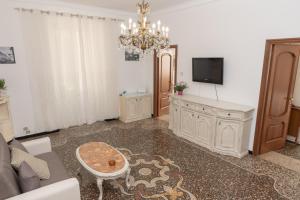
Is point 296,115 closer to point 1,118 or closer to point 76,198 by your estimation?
point 76,198

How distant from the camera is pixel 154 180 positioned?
10.0 feet

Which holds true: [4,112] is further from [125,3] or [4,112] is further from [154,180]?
[125,3]

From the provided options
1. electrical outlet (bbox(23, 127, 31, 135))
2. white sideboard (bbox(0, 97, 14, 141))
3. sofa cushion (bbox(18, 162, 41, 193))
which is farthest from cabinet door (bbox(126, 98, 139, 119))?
sofa cushion (bbox(18, 162, 41, 193))

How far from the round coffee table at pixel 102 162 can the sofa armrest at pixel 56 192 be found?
455mm

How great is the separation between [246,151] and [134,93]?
11.4ft

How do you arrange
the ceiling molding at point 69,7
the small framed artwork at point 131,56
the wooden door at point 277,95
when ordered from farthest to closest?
the small framed artwork at point 131,56, the ceiling molding at point 69,7, the wooden door at point 277,95

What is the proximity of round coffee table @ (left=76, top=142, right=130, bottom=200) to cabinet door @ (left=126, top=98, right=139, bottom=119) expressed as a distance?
254 centimetres

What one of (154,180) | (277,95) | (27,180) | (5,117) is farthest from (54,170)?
(277,95)

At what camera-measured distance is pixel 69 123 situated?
205 inches

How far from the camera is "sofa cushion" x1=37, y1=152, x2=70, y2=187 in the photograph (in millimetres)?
2256

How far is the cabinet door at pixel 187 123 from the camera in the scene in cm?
444

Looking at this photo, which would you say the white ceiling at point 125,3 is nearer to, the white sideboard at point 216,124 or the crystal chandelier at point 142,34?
the crystal chandelier at point 142,34

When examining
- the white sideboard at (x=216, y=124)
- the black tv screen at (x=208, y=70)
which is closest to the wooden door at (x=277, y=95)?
the white sideboard at (x=216, y=124)

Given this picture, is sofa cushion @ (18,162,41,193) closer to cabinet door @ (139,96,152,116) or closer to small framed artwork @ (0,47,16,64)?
small framed artwork @ (0,47,16,64)
